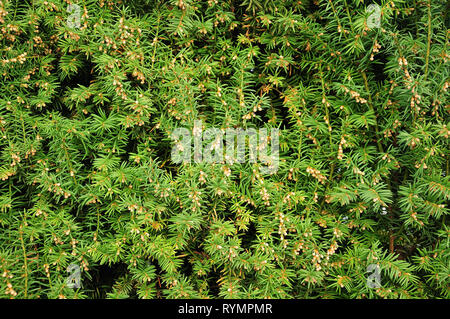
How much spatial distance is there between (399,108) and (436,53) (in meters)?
0.24

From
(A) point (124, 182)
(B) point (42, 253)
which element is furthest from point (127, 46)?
(B) point (42, 253)

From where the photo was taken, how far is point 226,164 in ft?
4.39

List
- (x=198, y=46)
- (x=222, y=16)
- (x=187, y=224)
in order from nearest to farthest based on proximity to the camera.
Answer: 1. (x=187, y=224)
2. (x=222, y=16)
3. (x=198, y=46)

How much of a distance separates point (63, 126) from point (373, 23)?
1.31 meters

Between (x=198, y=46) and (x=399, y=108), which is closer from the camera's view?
(x=399, y=108)

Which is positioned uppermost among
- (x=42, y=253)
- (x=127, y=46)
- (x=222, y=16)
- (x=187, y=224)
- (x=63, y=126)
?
(x=222, y=16)

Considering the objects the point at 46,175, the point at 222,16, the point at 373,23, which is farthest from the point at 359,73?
the point at 46,175

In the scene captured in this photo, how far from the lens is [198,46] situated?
59.7 inches

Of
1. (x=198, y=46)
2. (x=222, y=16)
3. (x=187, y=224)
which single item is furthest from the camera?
(x=198, y=46)

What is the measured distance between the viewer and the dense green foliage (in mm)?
1327

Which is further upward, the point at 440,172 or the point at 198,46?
the point at 198,46

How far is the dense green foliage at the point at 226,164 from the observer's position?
1327 mm

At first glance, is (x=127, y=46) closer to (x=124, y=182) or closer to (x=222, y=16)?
(x=222, y=16)

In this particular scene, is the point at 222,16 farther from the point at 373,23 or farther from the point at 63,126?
the point at 63,126
